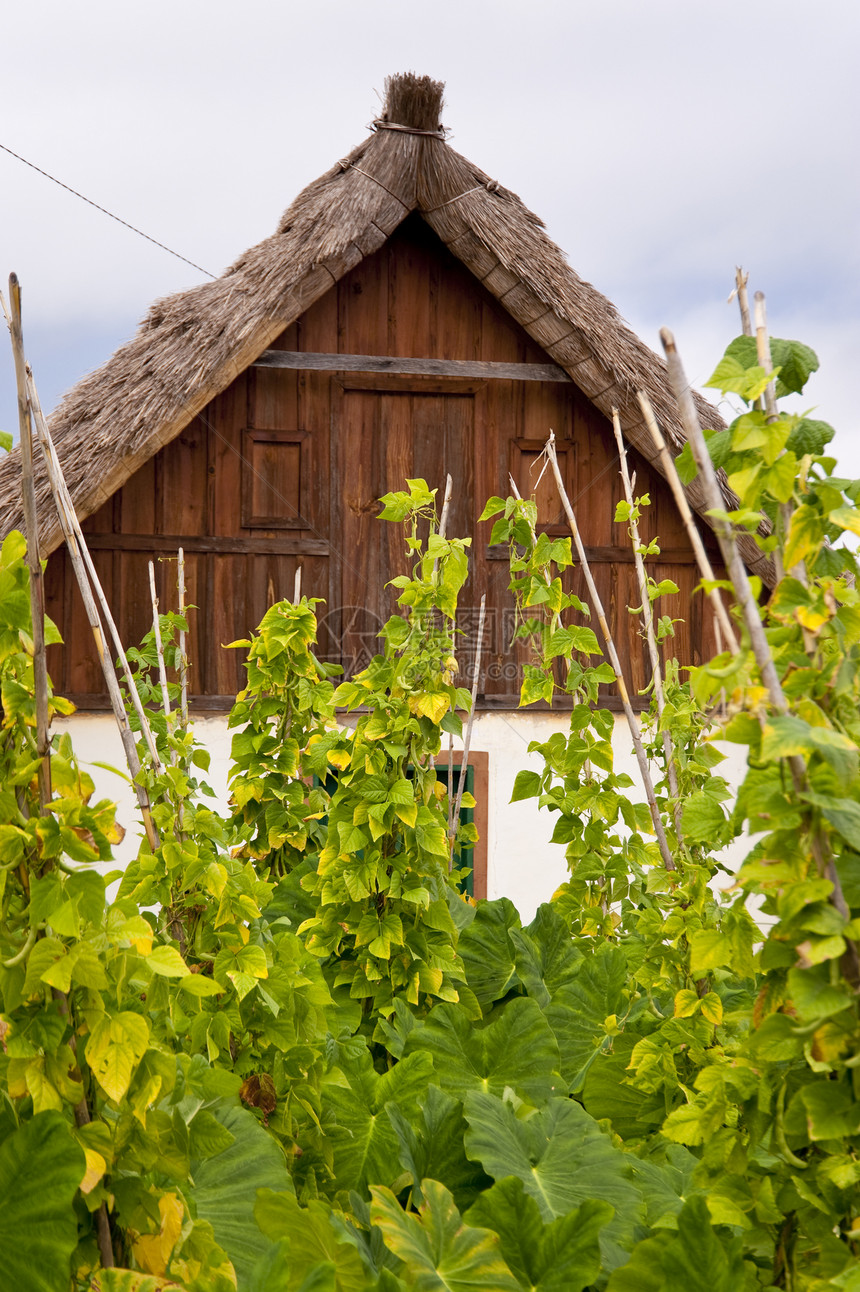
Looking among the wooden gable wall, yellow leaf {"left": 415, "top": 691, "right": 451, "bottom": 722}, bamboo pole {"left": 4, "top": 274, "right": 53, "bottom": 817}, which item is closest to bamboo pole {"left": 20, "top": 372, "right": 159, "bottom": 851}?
bamboo pole {"left": 4, "top": 274, "right": 53, "bottom": 817}

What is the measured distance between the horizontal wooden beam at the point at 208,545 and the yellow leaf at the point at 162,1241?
12.4 feet

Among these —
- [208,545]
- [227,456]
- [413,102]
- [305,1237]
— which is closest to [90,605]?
[305,1237]

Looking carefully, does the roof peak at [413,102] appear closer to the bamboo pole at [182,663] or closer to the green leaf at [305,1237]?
the bamboo pole at [182,663]

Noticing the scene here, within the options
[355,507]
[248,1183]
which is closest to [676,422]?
[355,507]

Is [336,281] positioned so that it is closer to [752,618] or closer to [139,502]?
[139,502]

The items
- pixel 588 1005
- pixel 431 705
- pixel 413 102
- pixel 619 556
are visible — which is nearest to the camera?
pixel 431 705

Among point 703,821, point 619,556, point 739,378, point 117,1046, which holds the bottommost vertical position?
point 117,1046

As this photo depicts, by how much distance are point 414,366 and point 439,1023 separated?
141 inches

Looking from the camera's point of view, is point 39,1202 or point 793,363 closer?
point 39,1202

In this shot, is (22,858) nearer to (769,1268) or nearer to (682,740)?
(769,1268)

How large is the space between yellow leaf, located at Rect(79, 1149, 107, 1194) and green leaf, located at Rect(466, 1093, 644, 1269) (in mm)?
560

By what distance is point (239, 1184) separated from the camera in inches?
52.6

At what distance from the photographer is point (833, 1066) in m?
0.87

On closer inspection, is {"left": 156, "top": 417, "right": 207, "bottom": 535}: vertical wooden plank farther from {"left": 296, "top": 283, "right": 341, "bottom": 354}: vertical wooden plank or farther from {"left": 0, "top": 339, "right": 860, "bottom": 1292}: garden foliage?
{"left": 0, "top": 339, "right": 860, "bottom": 1292}: garden foliage
